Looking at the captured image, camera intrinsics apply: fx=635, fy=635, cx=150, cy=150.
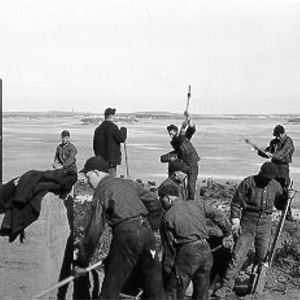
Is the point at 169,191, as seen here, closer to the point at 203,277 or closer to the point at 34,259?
the point at 203,277

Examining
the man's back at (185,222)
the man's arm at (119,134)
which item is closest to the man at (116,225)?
the man's back at (185,222)

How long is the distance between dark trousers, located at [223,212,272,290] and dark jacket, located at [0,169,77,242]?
7.47 ft

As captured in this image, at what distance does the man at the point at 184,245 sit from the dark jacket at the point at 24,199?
1172mm

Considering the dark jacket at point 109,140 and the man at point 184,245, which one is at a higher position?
the dark jacket at point 109,140

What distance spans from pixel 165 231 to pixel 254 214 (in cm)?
145

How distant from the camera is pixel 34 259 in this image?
246 inches

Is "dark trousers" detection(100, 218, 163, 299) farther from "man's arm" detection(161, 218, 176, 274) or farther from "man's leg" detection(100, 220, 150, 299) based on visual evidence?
"man's arm" detection(161, 218, 176, 274)

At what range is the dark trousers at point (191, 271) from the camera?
643 centimetres

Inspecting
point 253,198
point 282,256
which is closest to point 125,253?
point 253,198

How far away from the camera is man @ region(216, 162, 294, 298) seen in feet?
24.2

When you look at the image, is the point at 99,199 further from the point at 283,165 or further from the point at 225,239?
the point at 283,165

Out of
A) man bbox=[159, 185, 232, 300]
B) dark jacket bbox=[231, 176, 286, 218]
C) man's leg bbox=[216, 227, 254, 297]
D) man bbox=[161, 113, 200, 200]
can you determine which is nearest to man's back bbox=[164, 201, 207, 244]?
man bbox=[159, 185, 232, 300]

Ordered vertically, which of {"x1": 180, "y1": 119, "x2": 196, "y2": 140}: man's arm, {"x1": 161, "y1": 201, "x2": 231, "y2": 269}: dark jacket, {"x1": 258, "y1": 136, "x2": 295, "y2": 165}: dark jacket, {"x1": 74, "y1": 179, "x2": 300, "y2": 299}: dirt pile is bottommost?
{"x1": 74, "y1": 179, "x2": 300, "y2": 299}: dirt pile

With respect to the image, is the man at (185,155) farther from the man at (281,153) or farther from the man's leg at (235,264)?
the man's leg at (235,264)
